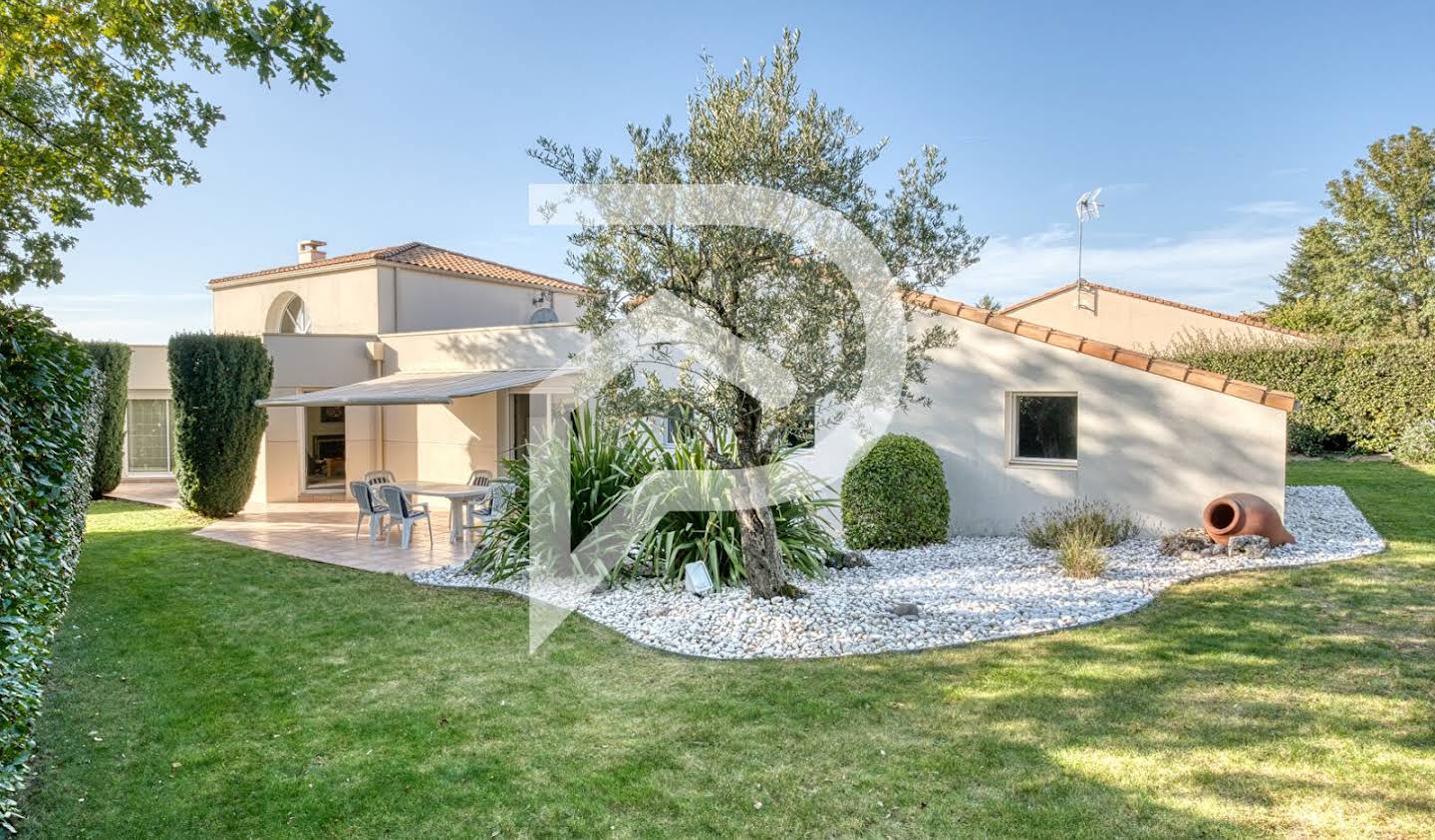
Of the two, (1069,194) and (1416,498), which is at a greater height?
(1069,194)

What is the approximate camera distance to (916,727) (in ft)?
21.2

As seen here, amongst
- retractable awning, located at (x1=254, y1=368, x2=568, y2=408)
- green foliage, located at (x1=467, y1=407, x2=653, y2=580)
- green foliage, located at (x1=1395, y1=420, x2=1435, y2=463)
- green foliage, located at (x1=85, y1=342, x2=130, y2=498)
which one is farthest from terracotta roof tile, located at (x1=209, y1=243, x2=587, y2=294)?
green foliage, located at (x1=1395, y1=420, x2=1435, y2=463)

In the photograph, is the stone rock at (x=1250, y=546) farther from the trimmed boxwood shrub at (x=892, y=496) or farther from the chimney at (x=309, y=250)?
the chimney at (x=309, y=250)

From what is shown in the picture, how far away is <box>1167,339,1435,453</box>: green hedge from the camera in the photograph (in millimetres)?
23719

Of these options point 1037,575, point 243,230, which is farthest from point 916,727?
point 243,230

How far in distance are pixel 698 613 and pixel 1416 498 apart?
17.8 metres

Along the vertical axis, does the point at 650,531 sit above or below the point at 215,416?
below

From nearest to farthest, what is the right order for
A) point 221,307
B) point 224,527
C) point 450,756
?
point 450,756
point 224,527
point 221,307

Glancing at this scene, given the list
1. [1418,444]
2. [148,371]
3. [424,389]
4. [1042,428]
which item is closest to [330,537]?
[424,389]

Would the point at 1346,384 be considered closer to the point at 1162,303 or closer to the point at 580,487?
the point at 1162,303

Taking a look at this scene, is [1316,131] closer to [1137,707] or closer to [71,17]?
[1137,707]

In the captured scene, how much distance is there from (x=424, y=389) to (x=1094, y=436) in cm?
1515

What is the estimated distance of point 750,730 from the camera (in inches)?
257

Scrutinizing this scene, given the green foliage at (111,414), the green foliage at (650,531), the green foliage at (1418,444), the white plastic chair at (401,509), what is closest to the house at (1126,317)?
the green foliage at (1418,444)
